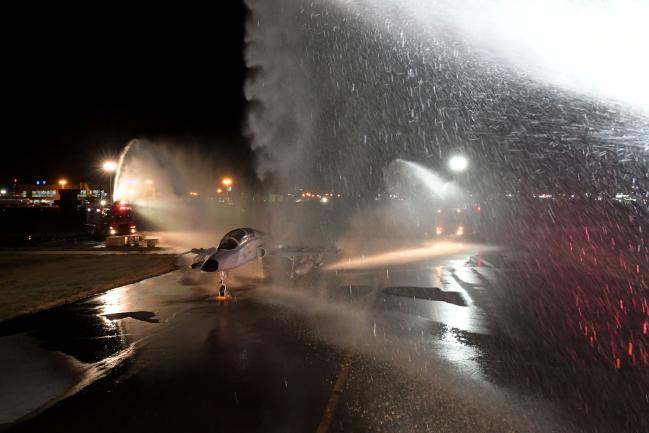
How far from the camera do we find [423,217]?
53375mm

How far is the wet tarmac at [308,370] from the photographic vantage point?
21.3ft

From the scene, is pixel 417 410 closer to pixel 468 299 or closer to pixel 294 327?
pixel 294 327

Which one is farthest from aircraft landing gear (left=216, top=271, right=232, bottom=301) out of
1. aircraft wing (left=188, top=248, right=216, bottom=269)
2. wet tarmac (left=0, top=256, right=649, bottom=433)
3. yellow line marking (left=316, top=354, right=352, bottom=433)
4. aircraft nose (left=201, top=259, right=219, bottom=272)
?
yellow line marking (left=316, top=354, right=352, bottom=433)

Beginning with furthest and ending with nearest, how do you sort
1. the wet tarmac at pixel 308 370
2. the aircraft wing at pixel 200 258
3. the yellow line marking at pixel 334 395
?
the aircraft wing at pixel 200 258 < the wet tarmac at pixel 308 370 < the yellow line marking at pixel 334 395

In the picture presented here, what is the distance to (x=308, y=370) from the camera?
838 cm

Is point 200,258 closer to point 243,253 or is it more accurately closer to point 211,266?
point 243,253

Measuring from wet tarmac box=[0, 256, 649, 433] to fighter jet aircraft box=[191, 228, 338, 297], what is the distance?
1182 millimetres

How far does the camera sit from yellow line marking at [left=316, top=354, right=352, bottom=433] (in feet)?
20.3

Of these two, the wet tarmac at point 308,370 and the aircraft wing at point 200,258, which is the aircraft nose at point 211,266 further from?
the aircraft wing at point 200,258

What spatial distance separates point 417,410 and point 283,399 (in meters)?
1.92

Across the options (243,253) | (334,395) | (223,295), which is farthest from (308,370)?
(243,253)

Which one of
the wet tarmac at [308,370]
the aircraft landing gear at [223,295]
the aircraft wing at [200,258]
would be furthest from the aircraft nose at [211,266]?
the aircraft wing at [200,258]

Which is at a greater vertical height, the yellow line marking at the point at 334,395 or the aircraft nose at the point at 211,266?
A: the aircraft nose at the point at 211,266

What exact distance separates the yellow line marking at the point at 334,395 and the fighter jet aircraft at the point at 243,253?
7.49 meters
